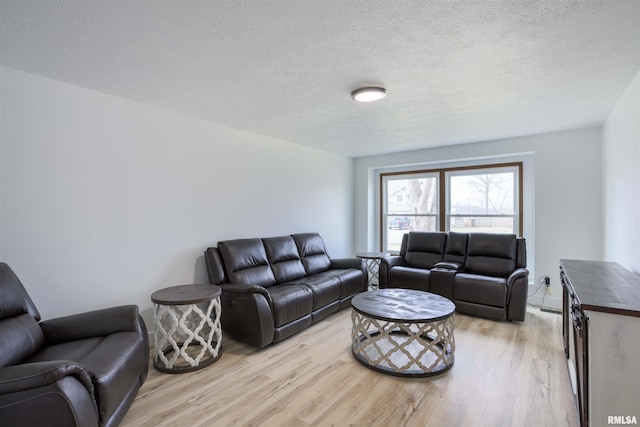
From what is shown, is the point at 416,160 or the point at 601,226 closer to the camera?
the point at 601,226

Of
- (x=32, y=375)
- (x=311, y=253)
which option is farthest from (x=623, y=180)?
(x=32, y=375)

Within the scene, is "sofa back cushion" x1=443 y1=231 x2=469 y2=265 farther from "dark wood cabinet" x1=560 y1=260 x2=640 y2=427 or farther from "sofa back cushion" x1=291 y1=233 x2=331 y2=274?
"dark wood cabinet" x1=560 y1=260 x2=640 y2=427

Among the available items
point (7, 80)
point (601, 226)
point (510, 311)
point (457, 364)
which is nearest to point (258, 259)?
→ point (457, 364)

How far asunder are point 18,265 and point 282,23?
257 centimetres

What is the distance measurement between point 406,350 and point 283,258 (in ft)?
6.31

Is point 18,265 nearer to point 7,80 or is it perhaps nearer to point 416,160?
point 7,80

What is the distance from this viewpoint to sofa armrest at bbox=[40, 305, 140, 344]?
2127 millimetres

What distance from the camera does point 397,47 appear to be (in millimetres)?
1933

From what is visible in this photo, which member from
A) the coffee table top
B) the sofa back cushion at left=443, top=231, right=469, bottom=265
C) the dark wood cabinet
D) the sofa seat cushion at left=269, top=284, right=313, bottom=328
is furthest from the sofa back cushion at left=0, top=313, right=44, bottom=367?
the sofa back cushion at left=443, top=231, right=469, bottom=265

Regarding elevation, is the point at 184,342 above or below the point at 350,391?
above

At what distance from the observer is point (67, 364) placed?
148 centimetres

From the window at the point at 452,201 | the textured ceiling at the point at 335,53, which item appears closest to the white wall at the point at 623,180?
the textured ceiling at the point at 335,53

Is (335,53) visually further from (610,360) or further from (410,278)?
(410,278)

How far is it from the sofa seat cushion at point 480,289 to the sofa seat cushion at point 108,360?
3463mm
